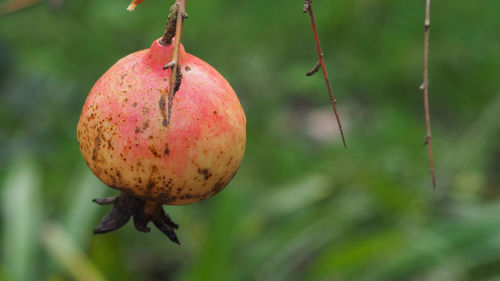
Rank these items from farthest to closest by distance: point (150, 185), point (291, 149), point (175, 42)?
1. point (291, 149)
2. point (150, 185)
3. point (175, 42)

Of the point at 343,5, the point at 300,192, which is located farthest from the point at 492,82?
the point at 300,192

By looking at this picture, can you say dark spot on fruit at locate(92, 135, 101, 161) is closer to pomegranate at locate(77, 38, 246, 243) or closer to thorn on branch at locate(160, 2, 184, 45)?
pomegranate at locate(77, 38, 246, 243)

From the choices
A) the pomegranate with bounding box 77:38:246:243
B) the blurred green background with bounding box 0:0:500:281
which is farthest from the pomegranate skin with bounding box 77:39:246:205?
the blurred green background with bounding box 0:0:500:281

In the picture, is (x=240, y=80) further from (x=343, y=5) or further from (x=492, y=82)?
A: (x=492, y=82)

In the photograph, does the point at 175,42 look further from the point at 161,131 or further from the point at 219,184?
the point at 219,184

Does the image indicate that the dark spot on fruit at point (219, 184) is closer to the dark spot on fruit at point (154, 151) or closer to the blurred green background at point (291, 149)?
the dark spot on fruit at point (154, 151)

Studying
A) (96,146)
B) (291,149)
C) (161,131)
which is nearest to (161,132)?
(161,131)
